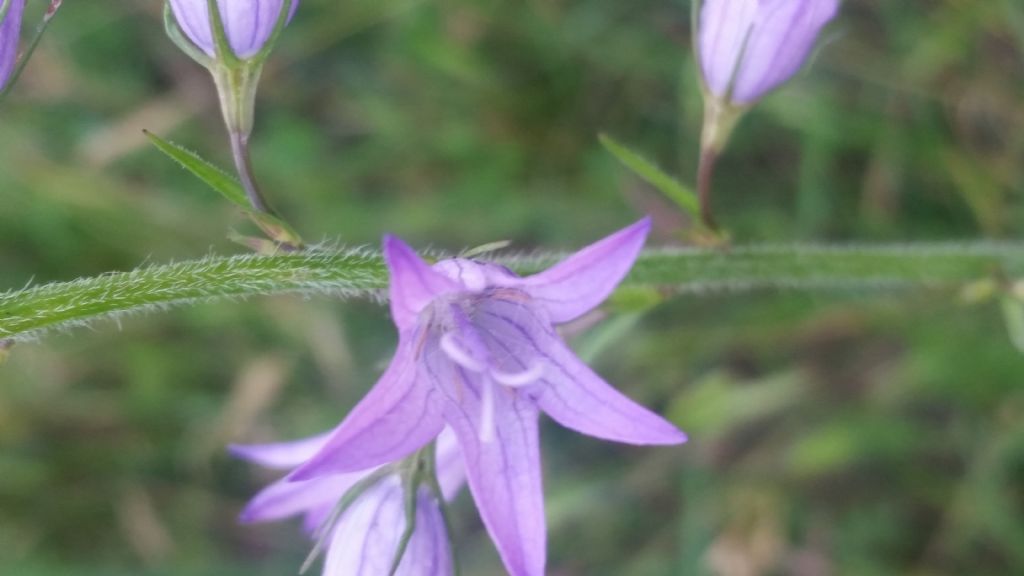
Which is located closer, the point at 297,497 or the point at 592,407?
the point at 592,407

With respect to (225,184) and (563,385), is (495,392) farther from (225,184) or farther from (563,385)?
(225,184)

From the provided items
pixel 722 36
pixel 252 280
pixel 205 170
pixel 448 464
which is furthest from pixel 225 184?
pixel 722 36

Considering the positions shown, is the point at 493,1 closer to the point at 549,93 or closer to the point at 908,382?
the point at 549,93

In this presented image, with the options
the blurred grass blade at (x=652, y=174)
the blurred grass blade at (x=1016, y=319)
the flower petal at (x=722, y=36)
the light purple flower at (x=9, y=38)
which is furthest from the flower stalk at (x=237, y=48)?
the blurred grass blade at (x=1016, y=319)

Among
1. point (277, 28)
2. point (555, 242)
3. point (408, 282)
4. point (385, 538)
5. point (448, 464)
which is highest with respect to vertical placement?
point (277, 28)

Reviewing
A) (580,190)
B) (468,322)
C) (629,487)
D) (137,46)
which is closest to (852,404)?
→ (629,487)

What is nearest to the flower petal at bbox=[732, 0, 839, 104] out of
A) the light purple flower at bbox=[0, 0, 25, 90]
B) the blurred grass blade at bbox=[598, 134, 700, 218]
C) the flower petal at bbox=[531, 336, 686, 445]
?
the blurred grass blade at bbox=[598, 134, 700, 218]
